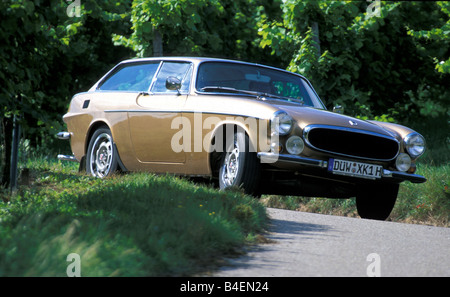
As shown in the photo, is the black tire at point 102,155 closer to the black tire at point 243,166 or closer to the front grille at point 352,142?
the black tire at point 243,166

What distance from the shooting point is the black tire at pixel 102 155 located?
9227 millimetres

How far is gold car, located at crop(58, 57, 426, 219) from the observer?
7.45m

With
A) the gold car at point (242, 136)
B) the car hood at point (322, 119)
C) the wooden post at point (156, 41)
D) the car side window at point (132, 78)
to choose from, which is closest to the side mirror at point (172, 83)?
the gold car at point (242, 136)

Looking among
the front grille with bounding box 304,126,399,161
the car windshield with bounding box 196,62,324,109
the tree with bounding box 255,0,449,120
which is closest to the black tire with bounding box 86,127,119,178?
the car windshield with bounding box 196,62,324,109

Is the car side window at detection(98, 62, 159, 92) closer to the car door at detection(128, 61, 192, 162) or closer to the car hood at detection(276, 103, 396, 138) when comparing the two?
the car door at detection(128, 61, 192, 162)

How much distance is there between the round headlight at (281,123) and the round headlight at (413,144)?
1.52 metres

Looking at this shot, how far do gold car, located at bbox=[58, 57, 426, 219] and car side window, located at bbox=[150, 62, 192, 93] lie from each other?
0.6 inches

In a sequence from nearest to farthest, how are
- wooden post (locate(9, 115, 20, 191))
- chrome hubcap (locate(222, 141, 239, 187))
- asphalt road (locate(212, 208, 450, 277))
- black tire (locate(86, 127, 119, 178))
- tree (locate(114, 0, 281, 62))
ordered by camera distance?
asphalt road (locate(212, 208, 450, 277)), chrome hubcap (locate(222, 141, 239, 187)), wooden post (locate(9, 115, 20, 191)), black tire (locate(86, 127, 119, 178)), tree (locate(114, 0, 281, 62))

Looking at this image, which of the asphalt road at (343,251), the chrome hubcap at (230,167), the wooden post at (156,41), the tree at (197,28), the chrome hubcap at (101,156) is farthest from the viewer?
the wooden post at (156,41)

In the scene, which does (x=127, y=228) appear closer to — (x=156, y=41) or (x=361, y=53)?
(x=156, y=41)

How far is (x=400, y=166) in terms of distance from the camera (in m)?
8.04

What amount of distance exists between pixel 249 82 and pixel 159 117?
112cm

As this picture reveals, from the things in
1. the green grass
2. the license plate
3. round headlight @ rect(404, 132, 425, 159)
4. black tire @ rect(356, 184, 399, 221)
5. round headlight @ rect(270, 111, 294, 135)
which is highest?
round headlight @ rect(270, 111, 294, 135)
